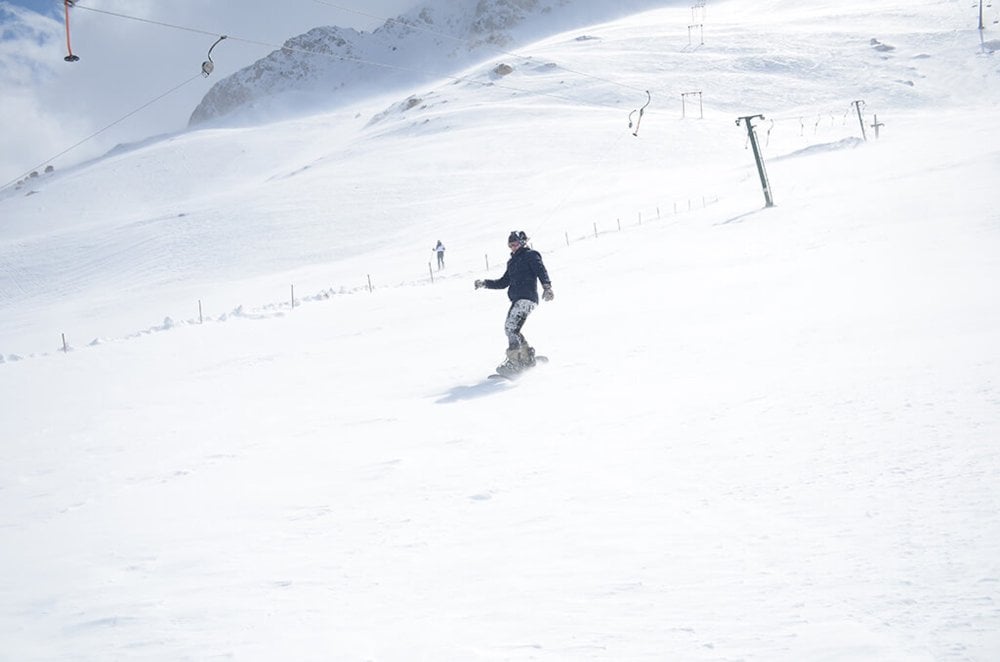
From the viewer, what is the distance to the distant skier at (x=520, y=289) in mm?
9383

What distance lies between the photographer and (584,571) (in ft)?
11.4

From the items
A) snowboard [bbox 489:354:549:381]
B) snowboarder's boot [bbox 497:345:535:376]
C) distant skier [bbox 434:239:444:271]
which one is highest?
distant skier [bbox 434:239:444:271]

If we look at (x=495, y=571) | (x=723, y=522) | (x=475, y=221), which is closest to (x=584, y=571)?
(x=495, y=571)

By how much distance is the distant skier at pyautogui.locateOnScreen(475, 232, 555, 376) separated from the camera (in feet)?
30.8

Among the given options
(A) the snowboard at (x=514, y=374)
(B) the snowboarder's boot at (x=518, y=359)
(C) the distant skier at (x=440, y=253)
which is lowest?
(A) the snowboard at (x=514, y=374)

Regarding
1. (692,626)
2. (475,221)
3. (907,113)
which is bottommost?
(692,626)

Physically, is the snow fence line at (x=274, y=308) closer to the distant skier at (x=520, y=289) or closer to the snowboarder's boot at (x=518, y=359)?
the distant skier at (x=520, y=289)

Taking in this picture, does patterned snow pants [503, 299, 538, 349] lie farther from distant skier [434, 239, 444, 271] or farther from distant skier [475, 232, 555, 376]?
distant skier [434, 239, 444, 271]

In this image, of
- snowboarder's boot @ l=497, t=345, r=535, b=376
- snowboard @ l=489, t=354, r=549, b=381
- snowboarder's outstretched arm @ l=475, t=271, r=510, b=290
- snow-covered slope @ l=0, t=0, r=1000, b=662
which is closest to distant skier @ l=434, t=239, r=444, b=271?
snow-covered slope @ l=0, t=0, r=1000, b=662

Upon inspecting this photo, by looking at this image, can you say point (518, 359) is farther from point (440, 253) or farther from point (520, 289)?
point (440, 253)

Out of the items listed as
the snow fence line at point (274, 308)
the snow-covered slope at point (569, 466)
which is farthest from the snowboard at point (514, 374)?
the snow fence line at point (274, 308)

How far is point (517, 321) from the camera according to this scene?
951cm

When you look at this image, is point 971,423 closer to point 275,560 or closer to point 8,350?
point 275,560

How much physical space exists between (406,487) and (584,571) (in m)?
1.89
